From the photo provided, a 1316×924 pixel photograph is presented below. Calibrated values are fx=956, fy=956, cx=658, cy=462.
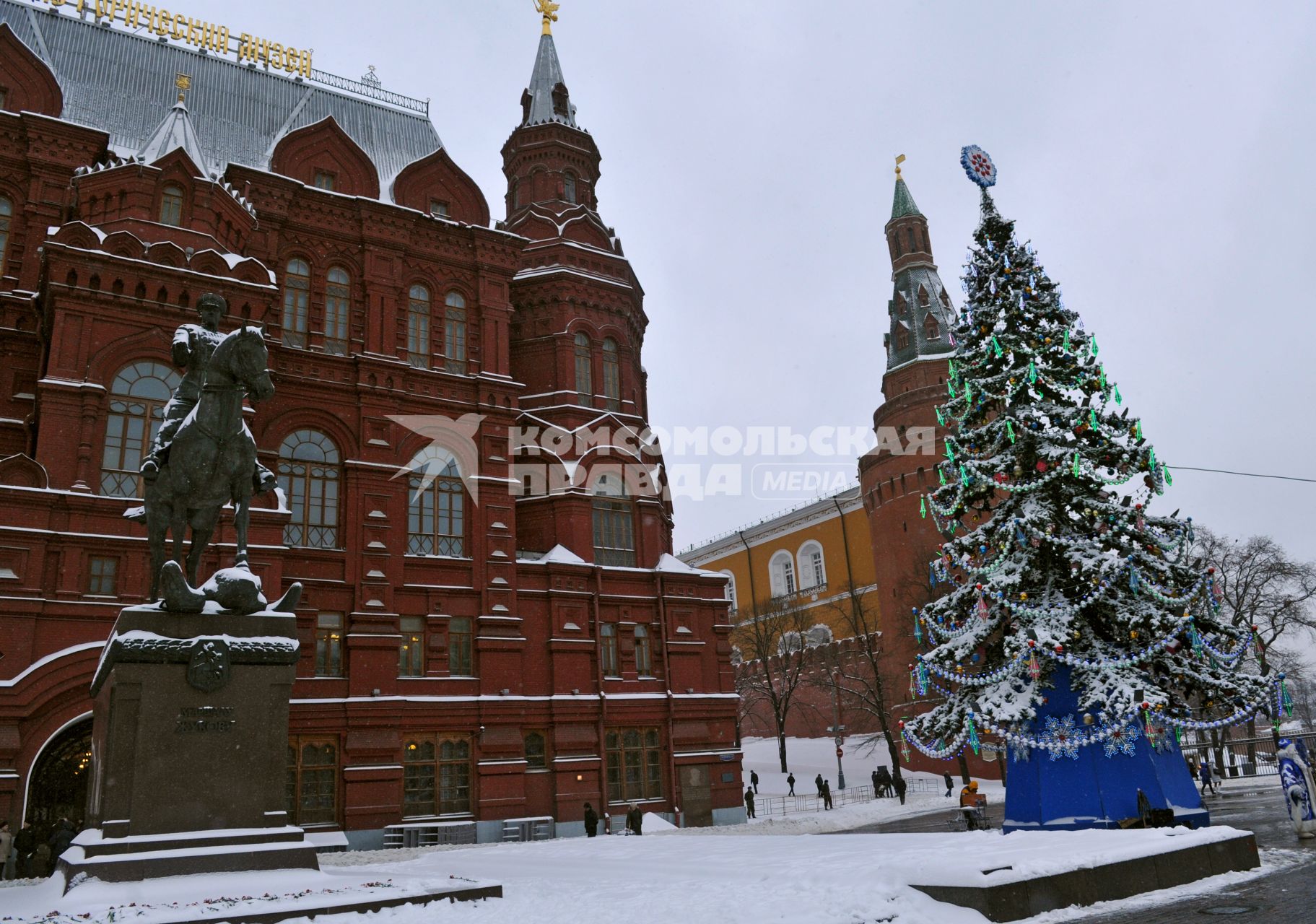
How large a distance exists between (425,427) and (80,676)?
12.1 metres

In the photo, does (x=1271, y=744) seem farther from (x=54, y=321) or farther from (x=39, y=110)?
(x=39, y=110)

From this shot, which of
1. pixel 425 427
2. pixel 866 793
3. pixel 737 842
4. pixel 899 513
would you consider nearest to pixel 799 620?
pixel 899 513

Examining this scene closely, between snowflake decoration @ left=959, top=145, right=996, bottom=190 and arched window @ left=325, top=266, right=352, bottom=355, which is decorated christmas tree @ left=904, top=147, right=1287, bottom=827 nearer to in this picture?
snowflake decoration @ left=959, top=145, right=996, bottom=190

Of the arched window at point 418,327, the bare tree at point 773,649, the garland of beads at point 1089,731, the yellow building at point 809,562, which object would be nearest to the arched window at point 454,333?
the arched window at point 418,327

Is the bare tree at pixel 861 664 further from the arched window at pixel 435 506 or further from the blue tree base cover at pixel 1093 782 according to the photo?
the blue tree base cover at pixel 1093 782

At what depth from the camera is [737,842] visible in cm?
1664

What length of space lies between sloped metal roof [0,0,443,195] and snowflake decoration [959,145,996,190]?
67.9 feet

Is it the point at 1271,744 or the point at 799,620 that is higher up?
the point at 799,620

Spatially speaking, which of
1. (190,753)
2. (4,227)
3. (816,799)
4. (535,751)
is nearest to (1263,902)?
(190,753)

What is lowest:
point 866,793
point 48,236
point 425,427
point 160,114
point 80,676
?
point 866,793

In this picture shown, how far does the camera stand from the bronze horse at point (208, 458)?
37.7ft

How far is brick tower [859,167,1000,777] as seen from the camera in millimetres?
49938

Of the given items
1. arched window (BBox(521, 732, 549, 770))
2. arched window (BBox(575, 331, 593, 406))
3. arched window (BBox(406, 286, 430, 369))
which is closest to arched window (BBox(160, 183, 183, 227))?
arched window (BBox(406, 286, 430, 369))

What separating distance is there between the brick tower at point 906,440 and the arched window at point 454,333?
26325 mm
